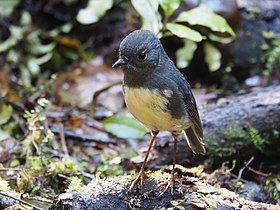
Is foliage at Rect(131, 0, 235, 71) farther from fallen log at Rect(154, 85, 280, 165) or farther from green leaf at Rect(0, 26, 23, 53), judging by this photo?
green leaf at Rect(0, 26, 23, 53)

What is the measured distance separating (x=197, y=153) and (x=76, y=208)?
4.96ft

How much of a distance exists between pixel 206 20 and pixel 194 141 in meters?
1.29

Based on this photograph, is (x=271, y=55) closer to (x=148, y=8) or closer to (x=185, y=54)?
(x=185, y=54)

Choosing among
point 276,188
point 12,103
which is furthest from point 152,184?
point 12,103

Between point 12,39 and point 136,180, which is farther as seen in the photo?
point 12,39

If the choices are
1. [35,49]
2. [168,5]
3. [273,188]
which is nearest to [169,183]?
[273,188]

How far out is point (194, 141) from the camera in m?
4.42

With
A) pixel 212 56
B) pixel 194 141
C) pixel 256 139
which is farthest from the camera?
pixel 212 56

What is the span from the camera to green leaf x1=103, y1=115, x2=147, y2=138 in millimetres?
5464

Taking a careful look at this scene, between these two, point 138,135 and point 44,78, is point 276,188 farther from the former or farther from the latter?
point 44,78

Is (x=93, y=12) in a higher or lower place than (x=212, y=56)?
higher

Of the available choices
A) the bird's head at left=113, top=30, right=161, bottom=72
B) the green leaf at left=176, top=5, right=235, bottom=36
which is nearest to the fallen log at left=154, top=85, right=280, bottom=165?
the green leaf at left=176, top=5, right=235, bottom=36

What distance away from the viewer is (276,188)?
4430mm

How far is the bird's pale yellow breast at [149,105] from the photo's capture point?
3.57 meters
